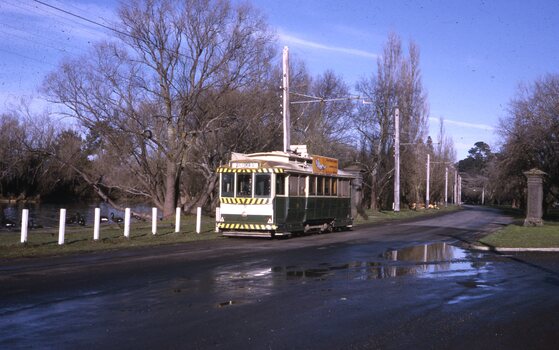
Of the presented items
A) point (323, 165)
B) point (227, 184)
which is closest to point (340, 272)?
point (227, 184)

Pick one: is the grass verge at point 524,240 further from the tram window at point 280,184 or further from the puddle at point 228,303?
the puddle at point 228,303

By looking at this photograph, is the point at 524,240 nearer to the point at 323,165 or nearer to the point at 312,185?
the point at 312,185

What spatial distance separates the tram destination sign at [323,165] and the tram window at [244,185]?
3733 millimetres

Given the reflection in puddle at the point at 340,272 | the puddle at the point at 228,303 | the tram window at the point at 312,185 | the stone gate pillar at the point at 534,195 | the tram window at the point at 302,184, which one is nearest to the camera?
the puddle at the point at 228,303

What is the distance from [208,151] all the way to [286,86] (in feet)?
43.1

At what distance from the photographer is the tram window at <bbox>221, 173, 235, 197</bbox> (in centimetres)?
2298

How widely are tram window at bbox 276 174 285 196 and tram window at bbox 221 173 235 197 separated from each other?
5.78ft

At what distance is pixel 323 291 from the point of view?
10.7 meters

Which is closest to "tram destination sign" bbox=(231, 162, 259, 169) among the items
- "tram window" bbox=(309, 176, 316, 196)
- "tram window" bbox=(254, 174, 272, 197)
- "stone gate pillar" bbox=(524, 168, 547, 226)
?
"tram window" bbox=(254, 174, 272, 197)

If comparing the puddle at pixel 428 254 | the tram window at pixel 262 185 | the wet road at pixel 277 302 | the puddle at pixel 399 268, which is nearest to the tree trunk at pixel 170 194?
the tram window at pixel 262 185

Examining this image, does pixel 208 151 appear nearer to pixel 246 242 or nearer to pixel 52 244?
pixel 246 242

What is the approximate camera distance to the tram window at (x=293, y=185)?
23297 millimetres

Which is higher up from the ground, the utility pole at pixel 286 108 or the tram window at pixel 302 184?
the utility pole at pixel 286 108

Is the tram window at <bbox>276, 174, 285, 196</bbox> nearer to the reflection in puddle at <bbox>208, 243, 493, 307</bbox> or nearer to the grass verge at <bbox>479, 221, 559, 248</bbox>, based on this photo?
the reflection in puddle at <bbox>208, 243, 493, 307</bbox>
